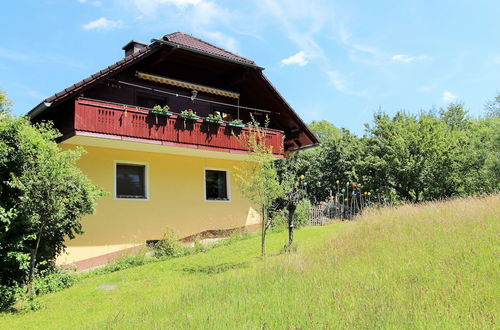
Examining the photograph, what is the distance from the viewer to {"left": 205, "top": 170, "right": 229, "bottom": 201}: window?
1767cm

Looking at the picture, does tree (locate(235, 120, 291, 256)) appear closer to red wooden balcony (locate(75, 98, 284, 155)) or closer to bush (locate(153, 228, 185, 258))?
red wooden balcony (locate(75, 98, 284, 155))

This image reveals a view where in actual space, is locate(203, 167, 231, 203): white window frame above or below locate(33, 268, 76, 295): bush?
above

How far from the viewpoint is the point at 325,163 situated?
30016 millimetres

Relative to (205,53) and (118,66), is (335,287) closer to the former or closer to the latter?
(118,66)

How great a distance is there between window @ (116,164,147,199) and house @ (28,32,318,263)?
0.12ft

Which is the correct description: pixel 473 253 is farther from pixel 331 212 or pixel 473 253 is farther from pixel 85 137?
pixel 331 212

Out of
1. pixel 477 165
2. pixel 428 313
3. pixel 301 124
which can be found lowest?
pixel 428 313

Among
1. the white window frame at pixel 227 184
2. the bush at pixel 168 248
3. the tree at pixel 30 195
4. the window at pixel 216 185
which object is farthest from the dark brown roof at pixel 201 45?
the tree at pixel 30 195

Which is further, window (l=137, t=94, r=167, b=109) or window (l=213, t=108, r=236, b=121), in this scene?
window (l=213, t=108, r=236, b=121)

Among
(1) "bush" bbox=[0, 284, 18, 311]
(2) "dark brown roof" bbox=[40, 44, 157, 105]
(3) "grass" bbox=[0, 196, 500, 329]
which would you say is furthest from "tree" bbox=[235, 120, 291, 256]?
(2) "dark brown roof" bbox=[40, 44, 157, 105]

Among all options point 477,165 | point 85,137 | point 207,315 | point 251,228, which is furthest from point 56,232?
point 477,165

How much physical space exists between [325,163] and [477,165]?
1025 centimetres

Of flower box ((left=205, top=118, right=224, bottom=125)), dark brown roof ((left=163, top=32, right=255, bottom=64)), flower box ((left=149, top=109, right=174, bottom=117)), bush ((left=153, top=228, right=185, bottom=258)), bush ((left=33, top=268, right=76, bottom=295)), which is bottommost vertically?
bush ((left=33, top=268, right=76, bottom=295))

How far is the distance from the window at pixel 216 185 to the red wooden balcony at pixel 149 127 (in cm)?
181
